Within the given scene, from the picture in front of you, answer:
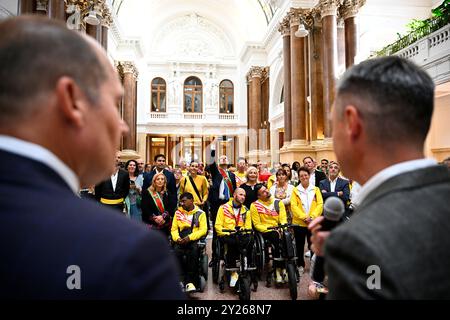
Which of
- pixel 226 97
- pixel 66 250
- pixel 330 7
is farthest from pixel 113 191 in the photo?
pixel 226 97

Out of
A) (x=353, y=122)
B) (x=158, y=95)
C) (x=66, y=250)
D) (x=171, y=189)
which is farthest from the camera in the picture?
(x=158, y=95)

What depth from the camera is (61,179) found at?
0.72 m

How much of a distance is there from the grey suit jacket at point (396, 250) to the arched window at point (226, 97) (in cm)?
2712

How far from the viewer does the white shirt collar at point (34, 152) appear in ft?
2.22

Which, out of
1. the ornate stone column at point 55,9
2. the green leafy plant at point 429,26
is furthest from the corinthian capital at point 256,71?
the ornate stone column at point 55,9

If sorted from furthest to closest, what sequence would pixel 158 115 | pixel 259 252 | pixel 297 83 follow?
pixel 158 115 < pixel 297 83 < pixel 259 252

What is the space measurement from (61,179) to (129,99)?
20192mm

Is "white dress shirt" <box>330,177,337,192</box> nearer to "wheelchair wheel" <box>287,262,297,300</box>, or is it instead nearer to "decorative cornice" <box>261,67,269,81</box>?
"wheelchair wheel" <box>287,262,297,300</box>

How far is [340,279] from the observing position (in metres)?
0.79

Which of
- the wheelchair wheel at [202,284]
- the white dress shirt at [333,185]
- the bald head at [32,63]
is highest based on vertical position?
the bald head at [32,63]

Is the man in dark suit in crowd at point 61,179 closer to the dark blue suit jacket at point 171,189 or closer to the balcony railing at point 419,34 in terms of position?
the dark blue suit jacket at point 171,189

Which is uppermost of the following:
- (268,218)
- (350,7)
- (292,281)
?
(350,7)

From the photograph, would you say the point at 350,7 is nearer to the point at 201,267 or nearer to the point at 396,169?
the point at 201,267

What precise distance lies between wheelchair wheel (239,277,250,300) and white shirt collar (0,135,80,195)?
4028 mm
